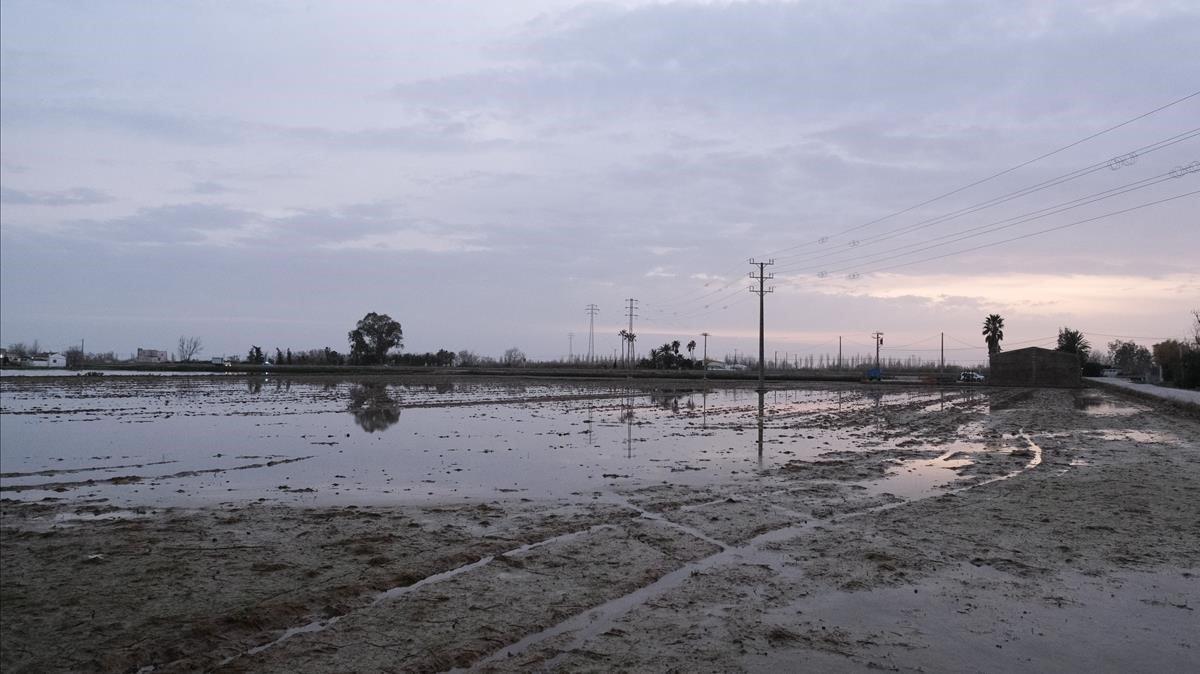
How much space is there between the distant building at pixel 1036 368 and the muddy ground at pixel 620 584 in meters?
68.5

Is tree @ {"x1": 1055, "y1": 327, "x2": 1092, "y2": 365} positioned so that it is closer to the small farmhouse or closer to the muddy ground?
the muddy ground

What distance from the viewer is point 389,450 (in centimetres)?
1906

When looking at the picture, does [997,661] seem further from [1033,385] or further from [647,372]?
[647,372]

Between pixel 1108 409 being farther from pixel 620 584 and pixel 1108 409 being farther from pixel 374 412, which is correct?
pixel 620 584

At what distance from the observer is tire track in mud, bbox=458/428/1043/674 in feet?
18.7

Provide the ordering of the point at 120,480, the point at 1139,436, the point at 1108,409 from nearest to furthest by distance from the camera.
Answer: the point at 120,480 < the point at 1139,436 < the point at 1108,409

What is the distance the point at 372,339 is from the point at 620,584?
4893 inches

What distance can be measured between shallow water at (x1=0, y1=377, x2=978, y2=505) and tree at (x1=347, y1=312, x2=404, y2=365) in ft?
297

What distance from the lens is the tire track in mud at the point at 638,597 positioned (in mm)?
5688

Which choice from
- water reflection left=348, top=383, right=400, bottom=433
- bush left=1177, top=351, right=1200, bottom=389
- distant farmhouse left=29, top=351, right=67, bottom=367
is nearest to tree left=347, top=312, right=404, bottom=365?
distant farmhouse left=29, top=351, right=67, bottom=367

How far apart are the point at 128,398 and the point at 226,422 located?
62.7 ft

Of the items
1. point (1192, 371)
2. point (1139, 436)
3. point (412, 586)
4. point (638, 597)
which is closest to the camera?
point (638, 597)

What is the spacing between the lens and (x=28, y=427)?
24.1 metres

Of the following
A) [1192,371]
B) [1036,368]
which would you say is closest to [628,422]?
[1192,371]
